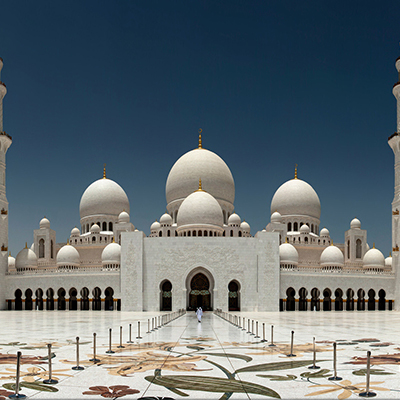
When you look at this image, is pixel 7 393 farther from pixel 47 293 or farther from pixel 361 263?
pixel 361 263

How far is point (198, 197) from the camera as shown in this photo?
116 feet

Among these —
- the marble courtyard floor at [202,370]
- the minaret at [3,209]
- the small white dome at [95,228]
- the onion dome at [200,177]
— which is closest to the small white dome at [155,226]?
the onion dome at [200,177]

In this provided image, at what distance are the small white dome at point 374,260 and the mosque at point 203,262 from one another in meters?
0.07

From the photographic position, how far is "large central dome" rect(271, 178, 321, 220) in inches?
1726

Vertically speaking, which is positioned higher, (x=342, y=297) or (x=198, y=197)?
(x=198, y=197)

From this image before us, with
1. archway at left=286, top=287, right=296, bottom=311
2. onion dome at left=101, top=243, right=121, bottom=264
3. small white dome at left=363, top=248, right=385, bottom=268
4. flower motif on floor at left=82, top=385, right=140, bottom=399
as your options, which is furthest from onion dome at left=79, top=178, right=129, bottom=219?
flower motif on floor at left=82, top=385, right=140, bottom=399

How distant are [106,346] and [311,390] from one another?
5.67 metres

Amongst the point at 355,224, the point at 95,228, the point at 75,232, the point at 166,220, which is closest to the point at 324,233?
the point at 355,224

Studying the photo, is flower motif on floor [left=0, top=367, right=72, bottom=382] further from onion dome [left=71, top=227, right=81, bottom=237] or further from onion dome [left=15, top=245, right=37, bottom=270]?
onion dome [left=71, top=227, right=81, bottom=237]

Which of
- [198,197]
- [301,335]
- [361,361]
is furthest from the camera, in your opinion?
[198,197]

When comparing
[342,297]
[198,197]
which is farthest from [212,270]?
[342,297]

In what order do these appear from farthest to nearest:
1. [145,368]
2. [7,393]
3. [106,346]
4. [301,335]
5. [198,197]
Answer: [198,197] → [301,335] → [106,346] → [145,368] → [7,393]

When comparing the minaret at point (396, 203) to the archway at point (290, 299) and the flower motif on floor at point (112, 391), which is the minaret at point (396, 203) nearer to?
the archway at point (290, 299)

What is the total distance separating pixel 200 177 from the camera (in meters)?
39.9
